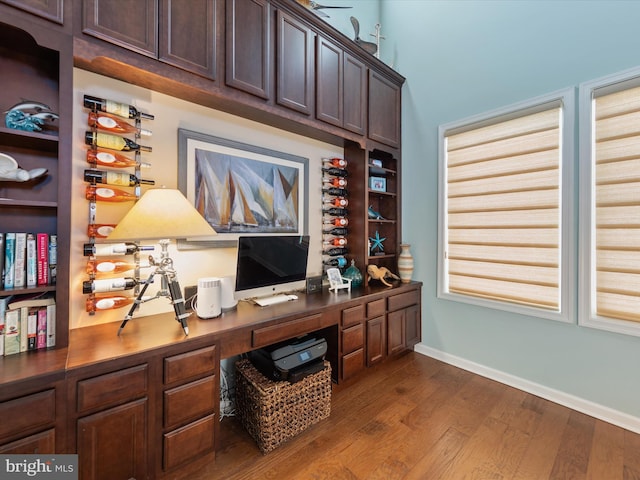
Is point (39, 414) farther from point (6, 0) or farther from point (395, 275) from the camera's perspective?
point (395, 275)

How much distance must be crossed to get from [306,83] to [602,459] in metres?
3.15

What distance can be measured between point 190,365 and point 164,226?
0.73m

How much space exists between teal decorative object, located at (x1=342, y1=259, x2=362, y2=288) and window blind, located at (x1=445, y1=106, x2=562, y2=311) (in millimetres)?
922

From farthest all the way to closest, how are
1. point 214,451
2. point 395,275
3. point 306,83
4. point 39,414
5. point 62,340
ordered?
point 395,275 < point 306,83 < point 214,451 < point 62,340 < point 39,414

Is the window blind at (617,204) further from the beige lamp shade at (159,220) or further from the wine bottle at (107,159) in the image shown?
the wine bottle at (107,159)

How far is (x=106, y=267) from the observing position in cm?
157

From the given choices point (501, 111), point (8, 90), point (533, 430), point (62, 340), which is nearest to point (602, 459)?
point (533, 430)

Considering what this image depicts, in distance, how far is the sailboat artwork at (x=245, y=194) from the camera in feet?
6.54

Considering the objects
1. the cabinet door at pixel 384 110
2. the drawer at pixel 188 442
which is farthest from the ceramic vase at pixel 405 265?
the drawer at pixel 188 442

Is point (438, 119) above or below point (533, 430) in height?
above

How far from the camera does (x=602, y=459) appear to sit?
1.61 m

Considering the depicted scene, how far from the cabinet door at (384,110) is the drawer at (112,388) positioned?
2608 mm

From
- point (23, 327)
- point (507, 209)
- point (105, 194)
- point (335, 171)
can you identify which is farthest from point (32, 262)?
point (507, 209)

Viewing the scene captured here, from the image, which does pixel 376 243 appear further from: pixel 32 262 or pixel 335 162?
pixel 32 262
